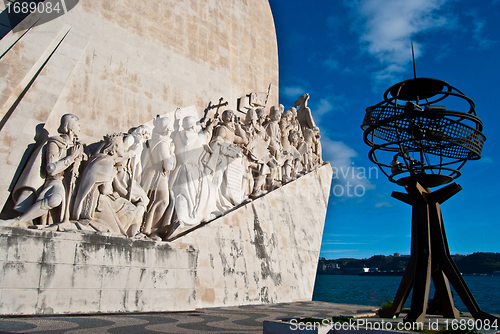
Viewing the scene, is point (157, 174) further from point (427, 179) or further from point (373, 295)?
point (373, 295)

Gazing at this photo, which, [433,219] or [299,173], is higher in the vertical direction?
[299,173]

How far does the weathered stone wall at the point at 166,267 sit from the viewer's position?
4.25m

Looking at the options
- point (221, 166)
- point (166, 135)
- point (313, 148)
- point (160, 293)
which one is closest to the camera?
point (160, 293)

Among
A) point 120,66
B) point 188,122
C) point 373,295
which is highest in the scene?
point 120,66

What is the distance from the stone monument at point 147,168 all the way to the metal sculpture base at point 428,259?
9.55 ft

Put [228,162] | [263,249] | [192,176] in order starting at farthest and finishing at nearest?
[228,162]
[263,249]
[192,176]

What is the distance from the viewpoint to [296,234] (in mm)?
8977

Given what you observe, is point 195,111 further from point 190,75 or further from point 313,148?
point 313,148

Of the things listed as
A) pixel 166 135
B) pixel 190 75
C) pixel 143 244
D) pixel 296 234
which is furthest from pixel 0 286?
pixel 296 234

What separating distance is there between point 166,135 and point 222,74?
2724 mm

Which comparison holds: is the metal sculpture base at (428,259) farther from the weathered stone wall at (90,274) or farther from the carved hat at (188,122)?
the carved hat at (188,122)

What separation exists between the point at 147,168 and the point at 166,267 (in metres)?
1.83

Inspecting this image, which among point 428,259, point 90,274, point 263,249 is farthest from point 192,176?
point 428,259

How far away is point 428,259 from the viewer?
400 cm
